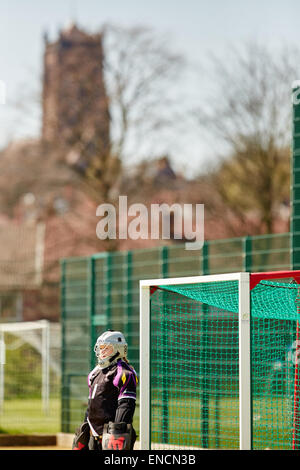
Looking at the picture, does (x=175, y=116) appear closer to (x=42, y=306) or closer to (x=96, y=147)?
(x=96, y=147)

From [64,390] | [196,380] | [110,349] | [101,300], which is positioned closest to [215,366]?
[196,380]

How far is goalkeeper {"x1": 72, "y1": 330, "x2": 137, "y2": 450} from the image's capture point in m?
8.27

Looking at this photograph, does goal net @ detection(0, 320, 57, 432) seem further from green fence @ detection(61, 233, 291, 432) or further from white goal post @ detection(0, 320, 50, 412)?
green fence @ detection(61, 233, 291, 432)

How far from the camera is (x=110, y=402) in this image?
27.9 feet

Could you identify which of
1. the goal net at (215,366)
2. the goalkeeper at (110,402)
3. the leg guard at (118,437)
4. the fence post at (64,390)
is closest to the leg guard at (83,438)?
the goalkeeper at (110,402)

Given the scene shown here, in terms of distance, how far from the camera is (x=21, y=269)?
4569cm

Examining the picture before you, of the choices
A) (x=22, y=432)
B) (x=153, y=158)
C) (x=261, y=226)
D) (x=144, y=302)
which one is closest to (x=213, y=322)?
(x=144, y=302)

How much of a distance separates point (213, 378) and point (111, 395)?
4155mm

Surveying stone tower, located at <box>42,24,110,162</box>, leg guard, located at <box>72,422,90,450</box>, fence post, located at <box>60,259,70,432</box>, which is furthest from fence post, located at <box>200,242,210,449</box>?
stone tower, located at <box>42,24,110,162</box>

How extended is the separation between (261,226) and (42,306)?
12131 mm

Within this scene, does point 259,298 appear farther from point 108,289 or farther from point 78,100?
point 78,100

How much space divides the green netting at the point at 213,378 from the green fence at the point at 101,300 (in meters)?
0.71

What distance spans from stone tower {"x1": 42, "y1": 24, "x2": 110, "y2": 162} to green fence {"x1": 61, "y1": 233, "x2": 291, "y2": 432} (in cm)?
2051

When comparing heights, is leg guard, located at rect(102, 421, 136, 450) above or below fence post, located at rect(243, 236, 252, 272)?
below
